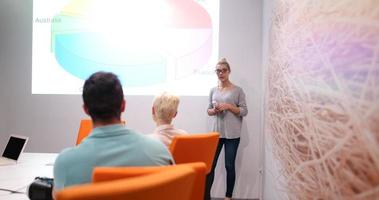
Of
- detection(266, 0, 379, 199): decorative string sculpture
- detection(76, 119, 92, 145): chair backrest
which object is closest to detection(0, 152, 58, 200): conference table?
detection(76, 119, 92, 145): chair backrest

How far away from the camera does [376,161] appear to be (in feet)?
3.99

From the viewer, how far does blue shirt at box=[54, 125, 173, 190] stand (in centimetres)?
107

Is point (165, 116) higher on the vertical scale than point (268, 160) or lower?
higher

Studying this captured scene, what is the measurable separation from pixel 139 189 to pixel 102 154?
1.26 ft

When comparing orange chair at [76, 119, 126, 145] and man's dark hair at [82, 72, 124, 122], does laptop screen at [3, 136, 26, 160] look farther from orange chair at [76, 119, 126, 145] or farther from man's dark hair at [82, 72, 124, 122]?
man's dark hair at [82, 72, 124, 122]

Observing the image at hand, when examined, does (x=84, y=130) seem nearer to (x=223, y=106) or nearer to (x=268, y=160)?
(x=223, y=106)

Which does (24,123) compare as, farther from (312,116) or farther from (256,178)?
(312,116)

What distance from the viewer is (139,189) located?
2.38ft

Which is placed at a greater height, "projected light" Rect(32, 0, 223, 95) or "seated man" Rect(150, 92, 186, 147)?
"projected light" Rect(32, 0, 223, 95)

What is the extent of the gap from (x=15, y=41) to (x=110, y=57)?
1.31 metres

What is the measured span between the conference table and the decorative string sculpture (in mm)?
1468

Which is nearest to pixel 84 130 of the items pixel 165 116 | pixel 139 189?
pixel 165 116

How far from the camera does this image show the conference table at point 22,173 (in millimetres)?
1534

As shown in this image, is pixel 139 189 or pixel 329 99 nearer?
pixel 139 189
